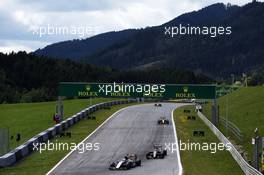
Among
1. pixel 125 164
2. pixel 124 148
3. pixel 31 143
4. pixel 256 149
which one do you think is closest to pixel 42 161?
pixel 31 143

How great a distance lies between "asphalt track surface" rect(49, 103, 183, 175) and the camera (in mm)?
30875

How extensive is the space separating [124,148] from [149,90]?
40.1 feet

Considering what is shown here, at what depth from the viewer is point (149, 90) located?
52.8 metres

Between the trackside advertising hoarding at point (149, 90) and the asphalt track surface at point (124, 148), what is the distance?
327cm

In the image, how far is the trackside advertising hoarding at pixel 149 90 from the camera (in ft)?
174

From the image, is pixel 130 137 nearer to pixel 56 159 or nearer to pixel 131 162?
pixel 56 159

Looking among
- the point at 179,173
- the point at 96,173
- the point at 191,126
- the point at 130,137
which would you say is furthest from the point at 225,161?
the point at 191,126

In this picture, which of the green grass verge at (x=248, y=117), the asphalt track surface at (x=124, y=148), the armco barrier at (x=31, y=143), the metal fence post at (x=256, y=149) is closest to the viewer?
the metal fence post at (x=256, y=149)

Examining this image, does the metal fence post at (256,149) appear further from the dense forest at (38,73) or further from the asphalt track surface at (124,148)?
the dense forest at (38,73)

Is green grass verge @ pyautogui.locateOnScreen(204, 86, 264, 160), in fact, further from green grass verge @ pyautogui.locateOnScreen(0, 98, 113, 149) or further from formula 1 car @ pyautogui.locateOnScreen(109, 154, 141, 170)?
green grass verge @ pyautogui.locateOnScreen(0, 98, 113, 149)

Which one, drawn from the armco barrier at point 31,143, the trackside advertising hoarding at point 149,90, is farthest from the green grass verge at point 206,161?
the armco barrier at point 31,143

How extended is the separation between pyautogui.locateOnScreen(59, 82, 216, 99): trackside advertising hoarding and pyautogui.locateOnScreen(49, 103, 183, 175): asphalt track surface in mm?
3274

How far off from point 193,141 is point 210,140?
149 cm

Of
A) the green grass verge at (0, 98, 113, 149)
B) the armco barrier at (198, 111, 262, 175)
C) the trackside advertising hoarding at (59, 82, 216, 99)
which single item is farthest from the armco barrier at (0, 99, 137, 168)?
the armco barrier at (198, 111, 262, 175)
